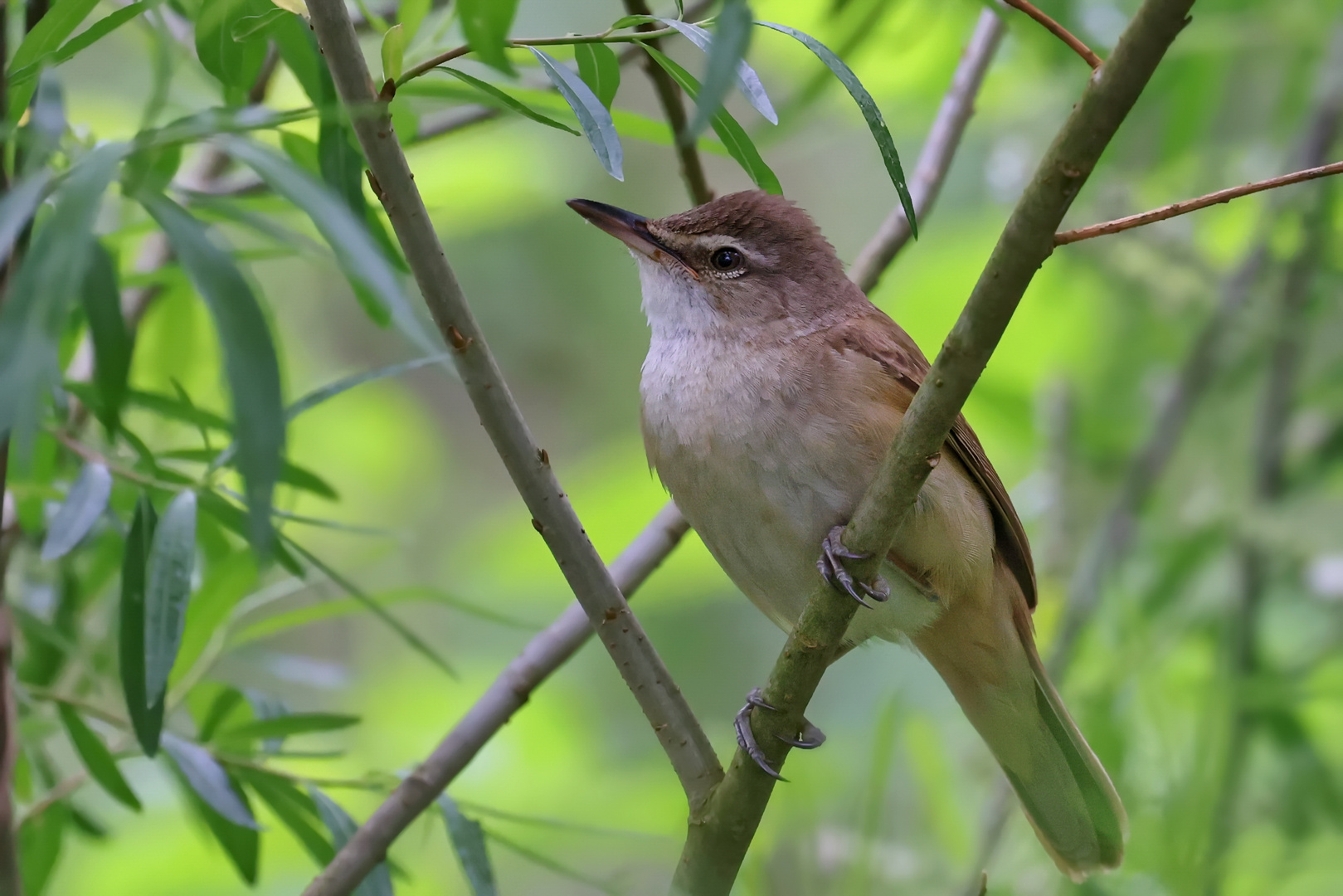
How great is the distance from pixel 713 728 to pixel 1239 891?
5.31 feet

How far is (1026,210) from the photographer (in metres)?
1.63

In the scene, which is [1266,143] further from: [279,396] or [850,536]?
[279,396]

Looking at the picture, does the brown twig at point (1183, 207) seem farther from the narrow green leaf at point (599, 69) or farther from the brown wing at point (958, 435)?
the brown wing at point (958, 435)

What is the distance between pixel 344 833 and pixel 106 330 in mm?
1466

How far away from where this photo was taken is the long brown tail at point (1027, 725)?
127 inches

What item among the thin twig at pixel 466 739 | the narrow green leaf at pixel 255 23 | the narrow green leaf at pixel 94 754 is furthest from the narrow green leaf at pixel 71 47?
the thin twig at pixel 466 739

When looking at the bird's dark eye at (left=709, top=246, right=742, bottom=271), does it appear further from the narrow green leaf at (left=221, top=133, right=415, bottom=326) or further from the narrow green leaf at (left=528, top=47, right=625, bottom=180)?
the narrow green leaf at (left=221, top=133, right=415, bottom=326)

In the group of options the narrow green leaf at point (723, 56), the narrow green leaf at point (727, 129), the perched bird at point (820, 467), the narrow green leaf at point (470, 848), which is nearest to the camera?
the narrow green leaf at point (723, 56)

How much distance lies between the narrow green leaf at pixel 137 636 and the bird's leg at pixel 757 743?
3.28 ft

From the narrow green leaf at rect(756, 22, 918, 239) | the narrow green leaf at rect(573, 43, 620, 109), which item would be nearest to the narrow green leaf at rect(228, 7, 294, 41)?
the narrow green leaf at rect(573, 43, 620, 109)

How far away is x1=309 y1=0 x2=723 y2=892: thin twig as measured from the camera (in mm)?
1681

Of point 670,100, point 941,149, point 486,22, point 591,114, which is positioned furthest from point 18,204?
point 941,149

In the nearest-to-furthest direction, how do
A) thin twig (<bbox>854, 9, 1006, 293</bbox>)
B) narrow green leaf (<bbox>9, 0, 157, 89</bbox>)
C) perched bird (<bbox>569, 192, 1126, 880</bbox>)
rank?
narrow green leaf (<bbox>9, 0, 157, 89</bbox>)
perched bird (<bbox>569, 192, 1126, 880</bbox>)
thin twig (<bbox>854, 9, 1006, 293</bbox>)

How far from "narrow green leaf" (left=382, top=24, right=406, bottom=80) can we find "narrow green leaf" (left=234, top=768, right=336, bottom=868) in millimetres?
1372
